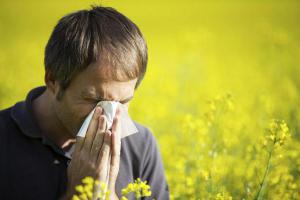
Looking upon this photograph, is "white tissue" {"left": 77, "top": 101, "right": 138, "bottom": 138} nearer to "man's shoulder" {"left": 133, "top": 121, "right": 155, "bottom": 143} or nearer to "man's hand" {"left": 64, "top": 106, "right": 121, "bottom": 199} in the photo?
"man's hand" {"left": 64, "top": 106, "right": 121, "bottom": 199}

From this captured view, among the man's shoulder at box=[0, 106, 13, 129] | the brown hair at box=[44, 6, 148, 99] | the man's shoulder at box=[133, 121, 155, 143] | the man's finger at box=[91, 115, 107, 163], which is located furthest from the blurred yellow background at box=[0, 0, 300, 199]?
the man's shoulder at box=[0, 106, 13, 129]

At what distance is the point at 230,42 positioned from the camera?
1285 cm

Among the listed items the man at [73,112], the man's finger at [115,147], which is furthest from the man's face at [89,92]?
the man's finger at [115,147]

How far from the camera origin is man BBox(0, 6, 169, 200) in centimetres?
248

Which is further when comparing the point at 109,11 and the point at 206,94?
the point at 206,94

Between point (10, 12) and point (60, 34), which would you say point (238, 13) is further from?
point (60, 34)

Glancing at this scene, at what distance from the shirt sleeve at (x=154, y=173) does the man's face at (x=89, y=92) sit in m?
0.54

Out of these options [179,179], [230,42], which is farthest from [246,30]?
[179,179]

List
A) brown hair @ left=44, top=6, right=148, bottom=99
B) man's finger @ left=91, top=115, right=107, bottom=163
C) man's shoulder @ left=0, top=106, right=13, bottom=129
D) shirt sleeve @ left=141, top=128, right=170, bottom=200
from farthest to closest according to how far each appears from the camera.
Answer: shirt sleeve @ left=141, top=128, right=170, bottom=200 < man's shoulder @ left=0, top=106, right=13, bottom=129 < brown hair @ left=44, top=6, right=148, bottom=99 < man's finger @ left=91, top=115, right=107, bottom=163

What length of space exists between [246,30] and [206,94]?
751 centimetres

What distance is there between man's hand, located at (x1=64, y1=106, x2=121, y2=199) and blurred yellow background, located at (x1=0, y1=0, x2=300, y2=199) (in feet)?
1.99

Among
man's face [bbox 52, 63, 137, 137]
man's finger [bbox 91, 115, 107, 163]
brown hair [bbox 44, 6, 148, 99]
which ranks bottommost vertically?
man's finger [bbox 91, 115, 107, 163]

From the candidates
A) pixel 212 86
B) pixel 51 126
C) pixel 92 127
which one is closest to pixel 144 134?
pixel 51 126

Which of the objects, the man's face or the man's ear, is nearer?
A: the man's face
